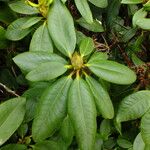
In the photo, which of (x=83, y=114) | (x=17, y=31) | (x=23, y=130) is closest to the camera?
(x=83, y=114)

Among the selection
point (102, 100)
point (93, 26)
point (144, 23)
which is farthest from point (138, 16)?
point (102, 100)

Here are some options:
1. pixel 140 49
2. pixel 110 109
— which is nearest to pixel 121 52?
pixel 140 49

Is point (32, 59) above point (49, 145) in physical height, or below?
above

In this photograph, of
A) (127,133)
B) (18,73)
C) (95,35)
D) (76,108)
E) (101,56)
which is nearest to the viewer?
(76,108)

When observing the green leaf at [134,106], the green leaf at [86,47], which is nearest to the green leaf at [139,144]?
the green leaf at [134,106]

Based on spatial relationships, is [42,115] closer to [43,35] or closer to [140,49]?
[43,35]

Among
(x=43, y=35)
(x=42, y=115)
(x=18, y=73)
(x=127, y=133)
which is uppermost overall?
(x=43, y=35)

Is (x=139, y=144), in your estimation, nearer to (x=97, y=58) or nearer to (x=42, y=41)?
(x=97, y=58)
